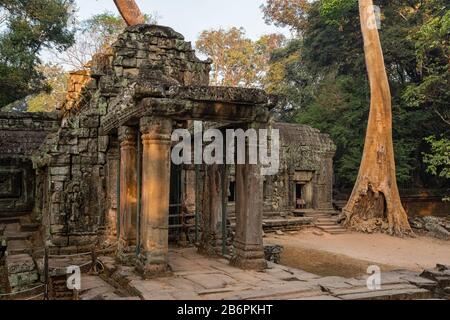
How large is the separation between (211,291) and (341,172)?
17.3 m

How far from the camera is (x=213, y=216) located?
26.2 ft

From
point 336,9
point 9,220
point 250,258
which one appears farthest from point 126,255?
point 336,9

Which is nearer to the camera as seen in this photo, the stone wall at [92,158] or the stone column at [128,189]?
the stone column at [128,189]

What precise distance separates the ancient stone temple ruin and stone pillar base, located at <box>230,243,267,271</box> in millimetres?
16

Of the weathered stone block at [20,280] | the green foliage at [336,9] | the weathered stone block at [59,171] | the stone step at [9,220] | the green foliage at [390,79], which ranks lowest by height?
the weathered stone block at [20,280]

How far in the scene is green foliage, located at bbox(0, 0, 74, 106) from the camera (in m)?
15.2

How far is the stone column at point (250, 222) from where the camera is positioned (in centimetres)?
650

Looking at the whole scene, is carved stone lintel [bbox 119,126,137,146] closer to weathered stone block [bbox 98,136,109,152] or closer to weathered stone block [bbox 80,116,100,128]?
weathered stone block [bbox 98,136,109,152]

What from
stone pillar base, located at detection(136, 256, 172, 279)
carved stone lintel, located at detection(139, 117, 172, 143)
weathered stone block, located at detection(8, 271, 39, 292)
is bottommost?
weathered stone block, located at detection(8, 271, 39, 292)

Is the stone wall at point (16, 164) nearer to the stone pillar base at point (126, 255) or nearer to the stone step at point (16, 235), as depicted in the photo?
the stone step at point (16, 235)

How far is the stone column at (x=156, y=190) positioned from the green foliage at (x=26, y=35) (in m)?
10.4

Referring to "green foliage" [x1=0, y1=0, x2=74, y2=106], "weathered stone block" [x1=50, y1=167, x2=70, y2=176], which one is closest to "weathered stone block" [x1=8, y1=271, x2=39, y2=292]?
"weathered stone block" [x1=50, y1=167, x2=70, y2=176]

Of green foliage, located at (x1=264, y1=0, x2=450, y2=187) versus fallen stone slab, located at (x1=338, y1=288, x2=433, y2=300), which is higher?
green foliage, located at (x1=264, y1=0, x2=450, y2=187)

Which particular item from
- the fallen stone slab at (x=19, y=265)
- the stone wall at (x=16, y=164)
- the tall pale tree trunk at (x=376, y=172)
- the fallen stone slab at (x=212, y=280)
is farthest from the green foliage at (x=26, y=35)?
the tall pale tree trunk at (x=376, y=172)
